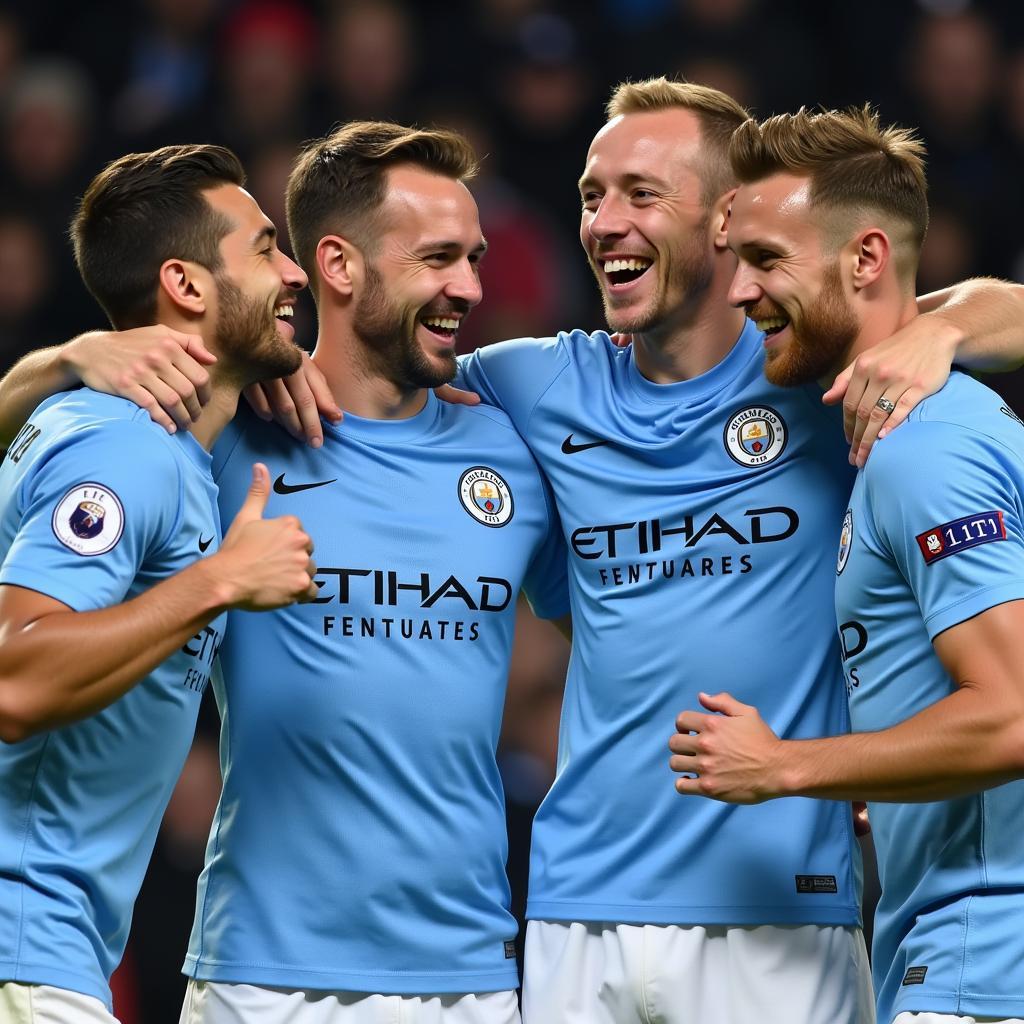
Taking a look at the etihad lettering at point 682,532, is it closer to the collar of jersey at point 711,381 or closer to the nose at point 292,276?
the collar of jersey at point 711,381

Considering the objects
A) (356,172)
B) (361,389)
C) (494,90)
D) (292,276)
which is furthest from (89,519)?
(494,90)

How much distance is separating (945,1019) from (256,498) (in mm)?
1753

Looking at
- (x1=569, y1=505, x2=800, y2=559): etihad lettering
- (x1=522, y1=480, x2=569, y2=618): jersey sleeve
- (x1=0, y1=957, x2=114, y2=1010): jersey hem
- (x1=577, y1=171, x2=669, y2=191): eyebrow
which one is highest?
(x1=577, y1=171, x2=669, y2=191): eyebrow

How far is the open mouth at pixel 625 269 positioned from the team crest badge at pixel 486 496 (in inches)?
24.2

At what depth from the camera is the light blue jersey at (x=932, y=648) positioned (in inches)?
131

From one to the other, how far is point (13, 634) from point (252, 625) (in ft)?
2.86

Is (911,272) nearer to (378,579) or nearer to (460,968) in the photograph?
(378,579)

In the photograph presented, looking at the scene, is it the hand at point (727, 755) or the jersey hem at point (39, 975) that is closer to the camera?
the jersey hem at point (39, 975)

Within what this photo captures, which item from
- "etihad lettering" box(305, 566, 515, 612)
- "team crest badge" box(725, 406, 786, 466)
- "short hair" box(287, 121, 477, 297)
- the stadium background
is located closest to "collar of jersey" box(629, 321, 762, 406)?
"team crest badge" box(725, 406, 786, 466)

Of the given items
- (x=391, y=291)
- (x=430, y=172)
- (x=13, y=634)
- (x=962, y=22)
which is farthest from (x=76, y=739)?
(x=962, y=22)

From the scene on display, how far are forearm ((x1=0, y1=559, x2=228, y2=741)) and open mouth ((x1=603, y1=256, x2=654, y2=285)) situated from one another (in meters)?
1.60

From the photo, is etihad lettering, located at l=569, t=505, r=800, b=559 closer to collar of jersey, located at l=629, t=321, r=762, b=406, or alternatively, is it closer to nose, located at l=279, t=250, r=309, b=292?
collar of jersey, located at l=629, t=321, r=762, b=406

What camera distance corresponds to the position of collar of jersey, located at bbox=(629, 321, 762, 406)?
4.29 meters

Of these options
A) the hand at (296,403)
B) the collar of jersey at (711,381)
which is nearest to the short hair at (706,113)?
the collar of jersey at (711,381)
